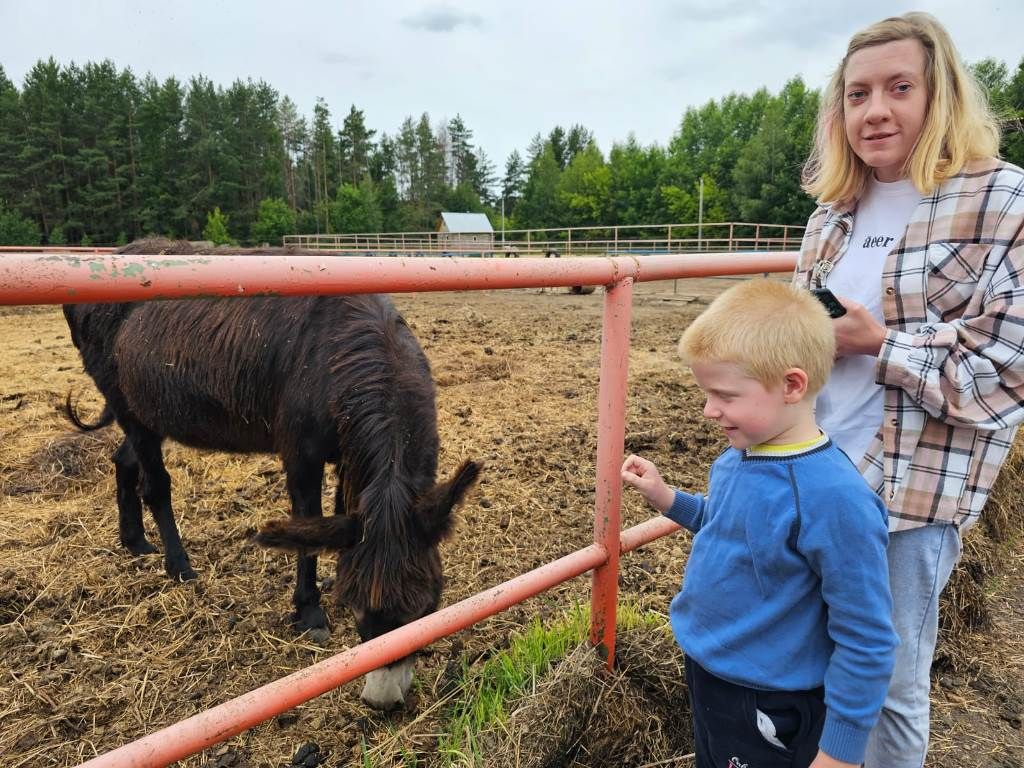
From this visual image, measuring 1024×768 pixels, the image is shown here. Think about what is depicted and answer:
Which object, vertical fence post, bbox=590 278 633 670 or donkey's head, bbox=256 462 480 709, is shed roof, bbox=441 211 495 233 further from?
vertical fence post, bbox=590 278 633 670

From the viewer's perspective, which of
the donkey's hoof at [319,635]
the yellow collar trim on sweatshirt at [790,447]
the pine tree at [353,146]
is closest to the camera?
the yellow collar trim on sweatshirt at [790,447]

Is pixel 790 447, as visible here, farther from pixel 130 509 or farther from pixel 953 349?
pixel 130 509

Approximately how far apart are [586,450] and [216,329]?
2.78m

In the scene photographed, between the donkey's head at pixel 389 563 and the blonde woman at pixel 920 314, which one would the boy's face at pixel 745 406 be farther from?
the donkey's head at pixel 389 563

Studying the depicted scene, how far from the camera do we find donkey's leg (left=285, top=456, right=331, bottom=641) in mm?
2846

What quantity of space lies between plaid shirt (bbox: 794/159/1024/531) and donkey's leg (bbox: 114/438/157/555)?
3.84 meters

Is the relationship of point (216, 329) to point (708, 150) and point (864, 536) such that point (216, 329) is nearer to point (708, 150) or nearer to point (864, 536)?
point (864, 536)

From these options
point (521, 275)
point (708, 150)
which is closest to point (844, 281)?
point (521, 275)

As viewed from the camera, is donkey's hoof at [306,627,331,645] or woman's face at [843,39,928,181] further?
donkey's hoof at [306,627,331,645]

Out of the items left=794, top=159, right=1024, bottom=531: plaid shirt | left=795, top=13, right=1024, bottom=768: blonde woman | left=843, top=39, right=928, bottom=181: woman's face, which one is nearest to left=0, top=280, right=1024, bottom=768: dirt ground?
left=795, top=13, right=1024, bottom=768: blonde woman

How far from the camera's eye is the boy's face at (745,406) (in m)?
1.23

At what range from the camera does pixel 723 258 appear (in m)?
2.12

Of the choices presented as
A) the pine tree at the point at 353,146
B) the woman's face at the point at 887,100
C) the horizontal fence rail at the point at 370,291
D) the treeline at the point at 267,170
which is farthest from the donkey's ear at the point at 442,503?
the pine tree at the point at 353,146

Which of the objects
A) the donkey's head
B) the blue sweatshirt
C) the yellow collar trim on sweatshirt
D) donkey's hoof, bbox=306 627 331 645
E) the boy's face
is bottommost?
donkey's hoof, bbox=306 627 331 645
